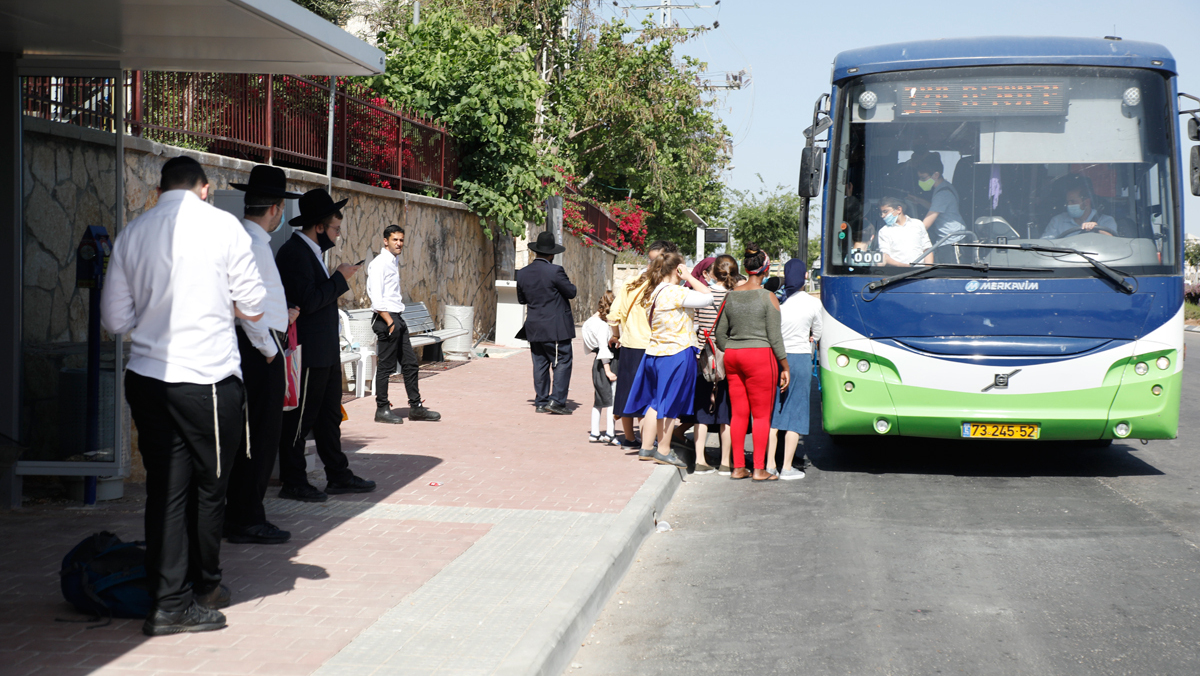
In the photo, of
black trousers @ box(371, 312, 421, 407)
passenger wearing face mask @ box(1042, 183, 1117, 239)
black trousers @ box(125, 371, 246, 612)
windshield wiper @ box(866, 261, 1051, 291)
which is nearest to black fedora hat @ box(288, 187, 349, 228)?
black trousers @ box(125, 371, 246, 612)

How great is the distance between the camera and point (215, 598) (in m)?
4.56

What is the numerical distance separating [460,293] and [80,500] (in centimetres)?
1241

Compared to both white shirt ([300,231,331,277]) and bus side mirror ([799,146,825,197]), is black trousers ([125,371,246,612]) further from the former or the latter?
bus side mirror ([799,146,825,197])

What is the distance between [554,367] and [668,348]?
3.44 metres

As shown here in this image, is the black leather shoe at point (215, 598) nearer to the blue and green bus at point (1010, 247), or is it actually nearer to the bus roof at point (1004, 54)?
the blue and green bus at point (1010, 247)

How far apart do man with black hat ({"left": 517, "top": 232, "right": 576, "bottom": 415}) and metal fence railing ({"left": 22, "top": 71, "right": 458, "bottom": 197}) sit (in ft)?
9.11

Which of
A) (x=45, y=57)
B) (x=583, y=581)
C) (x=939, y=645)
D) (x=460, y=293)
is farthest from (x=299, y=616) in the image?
(x=460, y=293)

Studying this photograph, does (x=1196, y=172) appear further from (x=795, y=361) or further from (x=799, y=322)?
(x=795, y=361)

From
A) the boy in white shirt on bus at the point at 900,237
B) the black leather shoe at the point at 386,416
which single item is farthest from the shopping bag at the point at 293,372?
the boy in white shirt on bus at the point at 900,237

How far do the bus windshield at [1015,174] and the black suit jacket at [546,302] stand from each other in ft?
11.8

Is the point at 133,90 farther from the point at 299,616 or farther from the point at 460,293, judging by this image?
the point at 460,293

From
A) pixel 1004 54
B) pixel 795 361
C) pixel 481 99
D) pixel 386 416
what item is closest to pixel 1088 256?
pixel 1004 54

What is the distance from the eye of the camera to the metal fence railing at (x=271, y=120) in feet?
22.4

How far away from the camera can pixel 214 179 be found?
10102 mm
